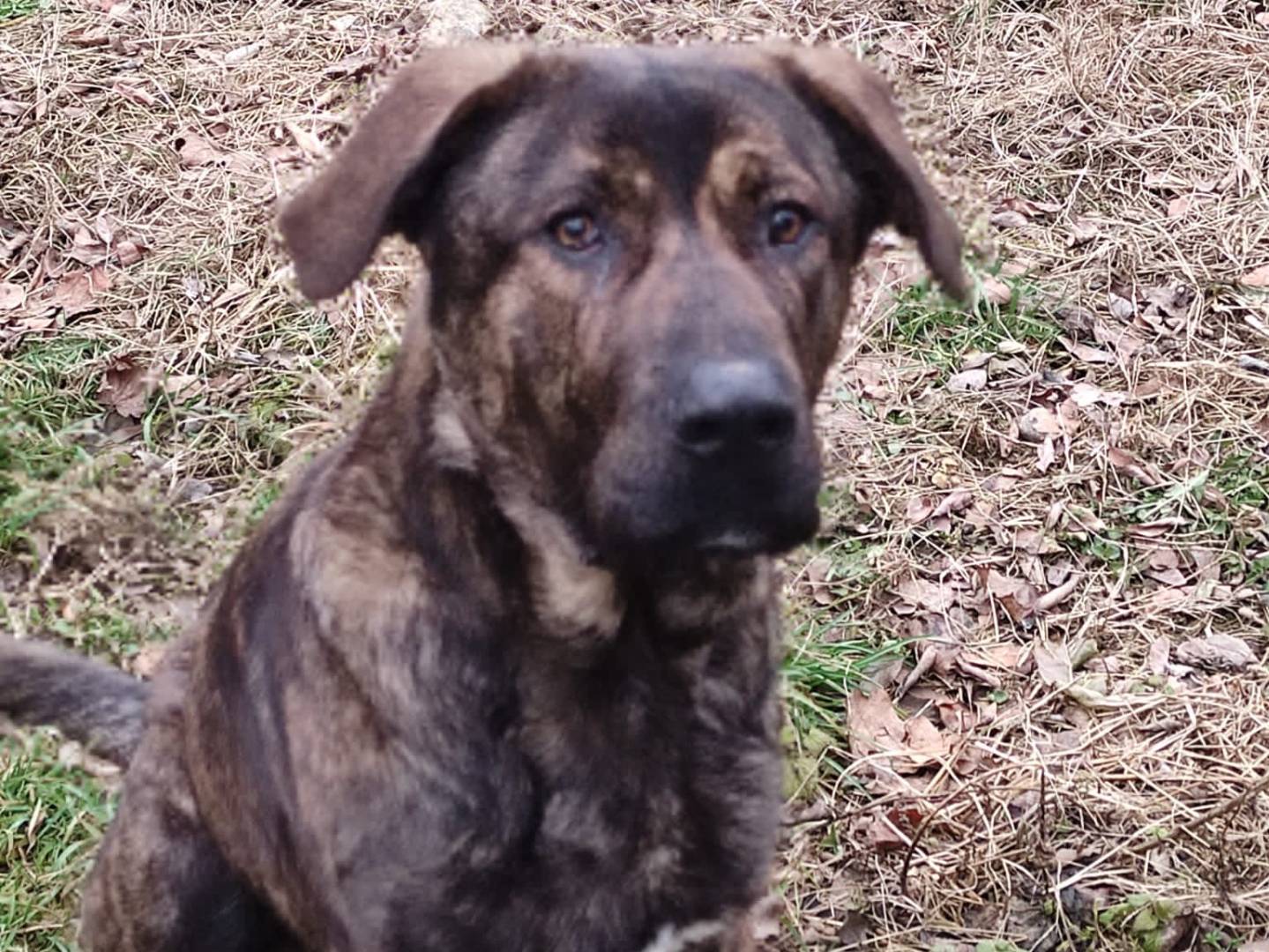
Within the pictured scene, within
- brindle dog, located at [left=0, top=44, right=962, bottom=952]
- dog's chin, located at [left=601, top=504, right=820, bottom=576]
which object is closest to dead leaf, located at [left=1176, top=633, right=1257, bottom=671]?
brindle dog, located at [left=0, top=44, right=962, bottom=952]

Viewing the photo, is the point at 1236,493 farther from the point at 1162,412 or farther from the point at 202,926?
the point at 202,926

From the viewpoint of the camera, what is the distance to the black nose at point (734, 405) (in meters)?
2.50

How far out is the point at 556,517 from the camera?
294cm

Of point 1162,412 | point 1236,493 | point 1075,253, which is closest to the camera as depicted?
point 1236,493

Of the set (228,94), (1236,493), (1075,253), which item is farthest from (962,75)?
(228,94)

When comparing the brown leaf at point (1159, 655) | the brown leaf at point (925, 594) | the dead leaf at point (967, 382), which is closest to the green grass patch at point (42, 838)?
the brown leaf at point (925, 594)

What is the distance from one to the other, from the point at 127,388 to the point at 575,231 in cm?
373

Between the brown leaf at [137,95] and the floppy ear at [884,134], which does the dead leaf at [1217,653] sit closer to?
the floppy ear at [884,134]

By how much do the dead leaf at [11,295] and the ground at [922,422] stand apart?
0.06 ft

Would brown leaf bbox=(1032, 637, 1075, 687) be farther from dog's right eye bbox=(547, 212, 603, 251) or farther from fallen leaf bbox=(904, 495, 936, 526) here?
dog's right eye bbox=(547, 212, 603, 251)

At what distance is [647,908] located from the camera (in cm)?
308

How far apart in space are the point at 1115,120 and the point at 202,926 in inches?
211

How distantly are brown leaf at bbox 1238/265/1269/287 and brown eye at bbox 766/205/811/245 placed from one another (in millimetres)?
4048

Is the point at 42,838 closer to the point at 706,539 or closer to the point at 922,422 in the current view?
the point at 706,539
